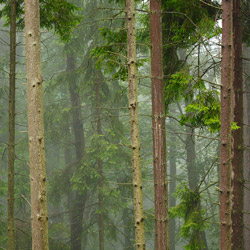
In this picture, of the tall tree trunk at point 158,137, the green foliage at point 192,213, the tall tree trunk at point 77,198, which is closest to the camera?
the tall tree trunk at point 158,137

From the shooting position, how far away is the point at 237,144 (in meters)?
7.62

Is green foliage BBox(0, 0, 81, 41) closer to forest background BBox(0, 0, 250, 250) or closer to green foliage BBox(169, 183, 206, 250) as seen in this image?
forest background BBox(0, 0, 250, 250)

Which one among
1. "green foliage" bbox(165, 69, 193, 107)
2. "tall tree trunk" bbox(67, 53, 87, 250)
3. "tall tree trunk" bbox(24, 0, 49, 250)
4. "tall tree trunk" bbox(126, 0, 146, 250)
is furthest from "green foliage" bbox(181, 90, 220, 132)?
"tall tree trunk" bbox(67, 53, 87, 250)

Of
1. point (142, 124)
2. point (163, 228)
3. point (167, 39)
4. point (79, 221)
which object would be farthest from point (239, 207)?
point (142, 124)

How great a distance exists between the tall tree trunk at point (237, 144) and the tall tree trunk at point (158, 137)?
1724mm

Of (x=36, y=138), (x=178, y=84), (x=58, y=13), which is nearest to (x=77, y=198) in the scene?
(x=58, y=13)

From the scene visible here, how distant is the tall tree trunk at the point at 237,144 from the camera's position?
7.61m

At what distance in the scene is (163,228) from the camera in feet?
22.3

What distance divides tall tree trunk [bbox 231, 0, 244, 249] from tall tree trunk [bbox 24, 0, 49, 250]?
4.11m

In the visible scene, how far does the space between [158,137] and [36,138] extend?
7.85 feet

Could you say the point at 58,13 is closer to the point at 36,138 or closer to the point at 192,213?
the point at 36,138

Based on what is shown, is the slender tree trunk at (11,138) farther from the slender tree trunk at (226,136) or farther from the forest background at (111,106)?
the slender tree trunk at (226,136)

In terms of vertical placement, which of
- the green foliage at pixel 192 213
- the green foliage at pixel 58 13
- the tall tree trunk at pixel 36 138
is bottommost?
the green foliage at pixel 192 213

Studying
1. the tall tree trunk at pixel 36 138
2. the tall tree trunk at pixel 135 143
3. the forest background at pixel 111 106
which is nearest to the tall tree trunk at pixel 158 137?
the forest background at pixel 111 106
